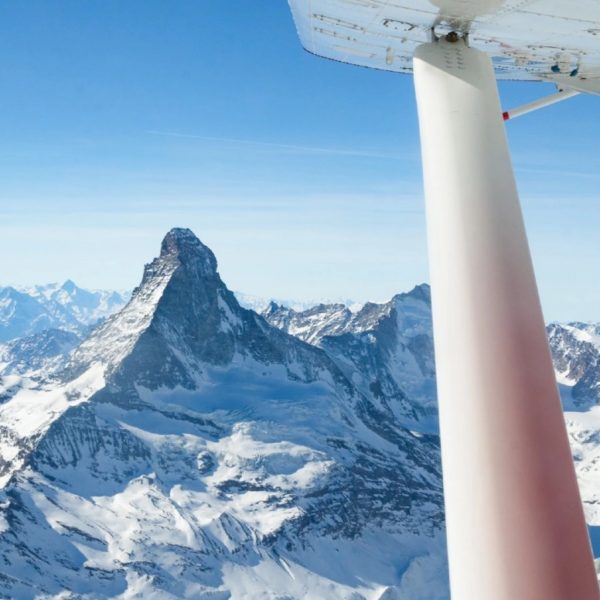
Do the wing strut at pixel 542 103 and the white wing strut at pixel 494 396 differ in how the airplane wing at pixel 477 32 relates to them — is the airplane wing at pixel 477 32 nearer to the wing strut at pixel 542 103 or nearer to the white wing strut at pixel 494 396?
the wing strut at pixel 542 103

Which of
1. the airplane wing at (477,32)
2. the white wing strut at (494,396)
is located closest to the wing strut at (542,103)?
the airplane wing at (477,32)

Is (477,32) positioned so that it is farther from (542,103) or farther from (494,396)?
(494,396)

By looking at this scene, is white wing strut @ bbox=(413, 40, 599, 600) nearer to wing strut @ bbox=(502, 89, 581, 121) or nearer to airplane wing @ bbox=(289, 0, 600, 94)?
airplane wing @ bbox=(289, 0, 600, 94)

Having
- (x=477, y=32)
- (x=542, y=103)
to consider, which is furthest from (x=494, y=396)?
(x=542, y=103)

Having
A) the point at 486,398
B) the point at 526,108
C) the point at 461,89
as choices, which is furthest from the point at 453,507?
the point at 526,108

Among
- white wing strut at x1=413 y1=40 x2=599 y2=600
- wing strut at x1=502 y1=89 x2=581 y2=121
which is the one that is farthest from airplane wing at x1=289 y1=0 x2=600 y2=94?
white wing strut at x1=413 y1=40 x2=599 y2=600

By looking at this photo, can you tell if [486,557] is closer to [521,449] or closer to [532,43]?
[521,449]
